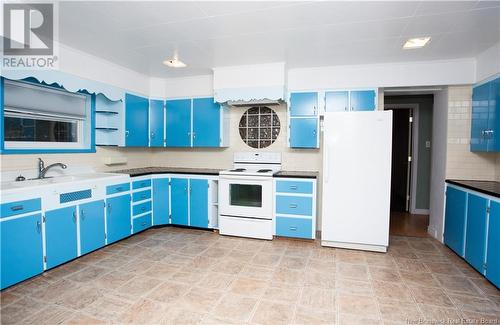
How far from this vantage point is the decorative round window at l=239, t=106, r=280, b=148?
4.17 meters

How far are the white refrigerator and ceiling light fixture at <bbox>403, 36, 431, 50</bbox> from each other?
728 mm

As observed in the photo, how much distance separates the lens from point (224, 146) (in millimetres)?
4273

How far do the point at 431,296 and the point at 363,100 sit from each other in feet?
7.78

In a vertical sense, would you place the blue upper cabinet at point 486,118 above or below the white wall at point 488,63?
below

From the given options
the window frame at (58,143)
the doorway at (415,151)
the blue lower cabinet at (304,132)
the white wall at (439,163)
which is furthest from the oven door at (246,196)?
the doorway at (415,151)

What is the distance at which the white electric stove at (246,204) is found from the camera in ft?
11.7

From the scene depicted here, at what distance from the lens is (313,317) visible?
196 centimetres

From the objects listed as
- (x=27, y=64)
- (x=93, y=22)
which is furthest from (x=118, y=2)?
(x=27, y=64)

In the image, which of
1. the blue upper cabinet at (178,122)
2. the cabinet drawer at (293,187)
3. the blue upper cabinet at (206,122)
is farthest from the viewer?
the blue upper cabinet at (178,122)

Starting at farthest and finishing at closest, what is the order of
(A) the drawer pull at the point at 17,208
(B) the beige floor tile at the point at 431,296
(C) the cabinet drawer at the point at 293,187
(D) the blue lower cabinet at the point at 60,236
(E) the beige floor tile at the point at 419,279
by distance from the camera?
(C) the cabinet drawer at the point at 293,187, (D) the blue lower cabinet at the point at 60,236, (E) the beige floor tile at the point at 419,279, (A) the drawer pull at the point at 17,208, (B) the beige floor tile at the point at 431,296

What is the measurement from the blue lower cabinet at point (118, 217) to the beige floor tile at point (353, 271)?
2.66m

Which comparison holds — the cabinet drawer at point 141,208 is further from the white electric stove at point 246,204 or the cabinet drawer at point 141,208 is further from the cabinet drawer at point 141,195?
the white electric stove at point 246,204

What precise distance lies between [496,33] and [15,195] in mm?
4695

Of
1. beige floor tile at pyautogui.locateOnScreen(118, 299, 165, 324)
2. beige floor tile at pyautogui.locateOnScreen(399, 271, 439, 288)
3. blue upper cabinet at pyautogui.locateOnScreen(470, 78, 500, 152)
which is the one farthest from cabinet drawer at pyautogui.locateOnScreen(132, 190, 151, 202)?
blue upper cabinet at pyautogui.locateOnScreen(470, 78, 500, 152)
